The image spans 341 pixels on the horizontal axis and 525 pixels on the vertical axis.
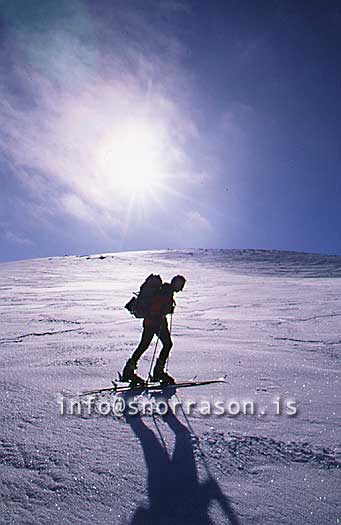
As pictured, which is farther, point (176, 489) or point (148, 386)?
point (148, 386)

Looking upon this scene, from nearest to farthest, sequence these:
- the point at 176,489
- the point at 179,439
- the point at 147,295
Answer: the point at 176,489 → the point at 179,439 → the point at 147,295

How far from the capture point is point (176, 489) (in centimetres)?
263

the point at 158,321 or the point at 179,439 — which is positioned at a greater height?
the point at 158,321

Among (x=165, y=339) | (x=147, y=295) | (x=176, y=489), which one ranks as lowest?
(x=176, y=489)

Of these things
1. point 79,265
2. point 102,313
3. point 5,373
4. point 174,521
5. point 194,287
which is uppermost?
point 79,265

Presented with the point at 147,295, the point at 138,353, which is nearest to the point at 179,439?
the point at 138,353

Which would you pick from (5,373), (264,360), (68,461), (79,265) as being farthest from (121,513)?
(79,265)

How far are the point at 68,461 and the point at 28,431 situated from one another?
2.34 ft

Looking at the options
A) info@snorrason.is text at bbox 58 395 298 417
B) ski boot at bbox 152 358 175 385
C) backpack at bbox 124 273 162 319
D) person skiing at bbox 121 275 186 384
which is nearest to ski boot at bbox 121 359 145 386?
person skiing at bbox 121 275 186 384

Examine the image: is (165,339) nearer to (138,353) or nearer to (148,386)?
(138,353)

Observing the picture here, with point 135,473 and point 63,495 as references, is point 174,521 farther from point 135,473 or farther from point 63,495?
point 63,495

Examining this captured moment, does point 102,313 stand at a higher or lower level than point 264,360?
higher

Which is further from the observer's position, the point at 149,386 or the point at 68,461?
the point at 149,386

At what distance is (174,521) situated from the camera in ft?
7.62
